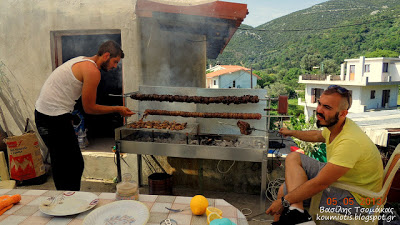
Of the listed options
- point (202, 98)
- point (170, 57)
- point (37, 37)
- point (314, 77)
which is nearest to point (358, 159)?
point (202, 98)

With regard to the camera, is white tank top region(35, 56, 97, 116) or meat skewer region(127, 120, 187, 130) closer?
white tank top region(35, 56, 97, 116)

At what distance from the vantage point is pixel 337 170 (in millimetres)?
2344

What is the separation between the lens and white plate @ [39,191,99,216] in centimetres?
180

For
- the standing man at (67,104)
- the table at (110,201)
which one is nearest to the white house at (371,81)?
the standing man at (67,104)

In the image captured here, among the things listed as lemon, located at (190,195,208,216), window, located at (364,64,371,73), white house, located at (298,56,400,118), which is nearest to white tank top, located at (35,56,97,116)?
lemon, located at (190,195,208,216)

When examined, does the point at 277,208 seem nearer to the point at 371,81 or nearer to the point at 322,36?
the point at 371,81

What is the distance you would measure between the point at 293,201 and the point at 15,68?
21.3ft

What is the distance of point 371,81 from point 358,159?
45.3m

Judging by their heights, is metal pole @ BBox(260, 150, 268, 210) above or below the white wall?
→ below

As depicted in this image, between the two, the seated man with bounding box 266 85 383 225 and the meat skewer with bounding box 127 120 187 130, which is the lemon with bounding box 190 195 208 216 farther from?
the meat skewer with bounding box 127 120 187 130

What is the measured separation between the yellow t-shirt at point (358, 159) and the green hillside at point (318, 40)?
42.7m

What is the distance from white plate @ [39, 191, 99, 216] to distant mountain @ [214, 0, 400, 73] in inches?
1697

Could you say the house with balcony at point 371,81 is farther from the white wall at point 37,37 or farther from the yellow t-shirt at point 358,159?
the yellow t-shirt at point 358,159

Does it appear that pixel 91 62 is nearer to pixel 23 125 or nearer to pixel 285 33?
pixel 23 125
